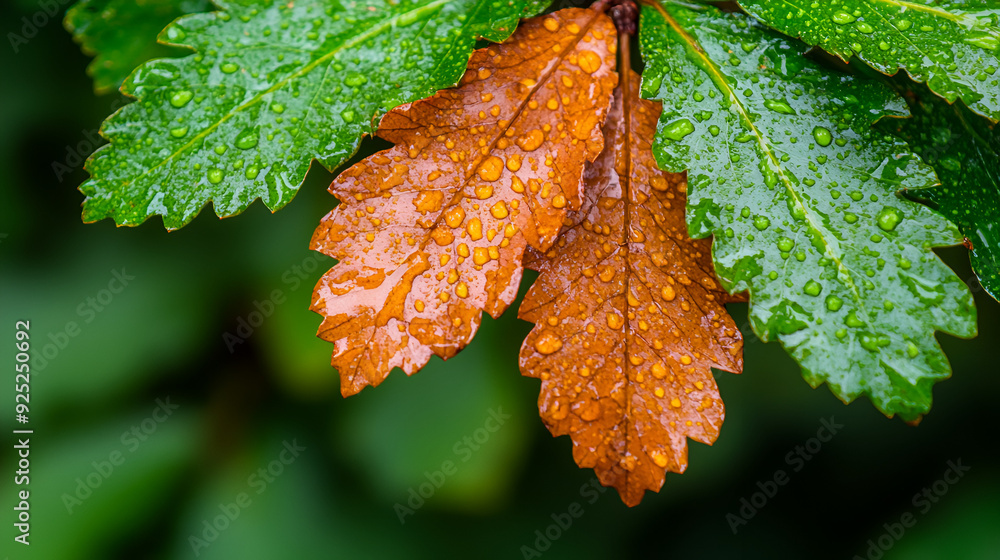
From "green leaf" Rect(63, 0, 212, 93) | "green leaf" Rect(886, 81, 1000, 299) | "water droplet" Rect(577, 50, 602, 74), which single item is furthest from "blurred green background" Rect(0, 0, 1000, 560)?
"water droplet" Rect(577, 50, 602, 74)

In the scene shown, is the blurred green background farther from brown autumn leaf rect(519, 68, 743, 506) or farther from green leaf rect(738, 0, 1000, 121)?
green leaf rect(738, 0, 1000, 121)

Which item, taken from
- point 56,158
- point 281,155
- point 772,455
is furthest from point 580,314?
point 56,158

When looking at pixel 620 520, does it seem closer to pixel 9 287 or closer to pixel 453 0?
pixel 453 0

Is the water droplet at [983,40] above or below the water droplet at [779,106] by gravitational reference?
above

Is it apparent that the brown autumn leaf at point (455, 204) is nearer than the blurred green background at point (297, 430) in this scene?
Yes

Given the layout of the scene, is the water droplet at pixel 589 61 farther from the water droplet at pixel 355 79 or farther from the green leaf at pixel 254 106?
the water droplet at pixel 355 79

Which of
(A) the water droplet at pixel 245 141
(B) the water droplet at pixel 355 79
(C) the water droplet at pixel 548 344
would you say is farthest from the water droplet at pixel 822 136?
(A) the water droplet at pixel 245 141
